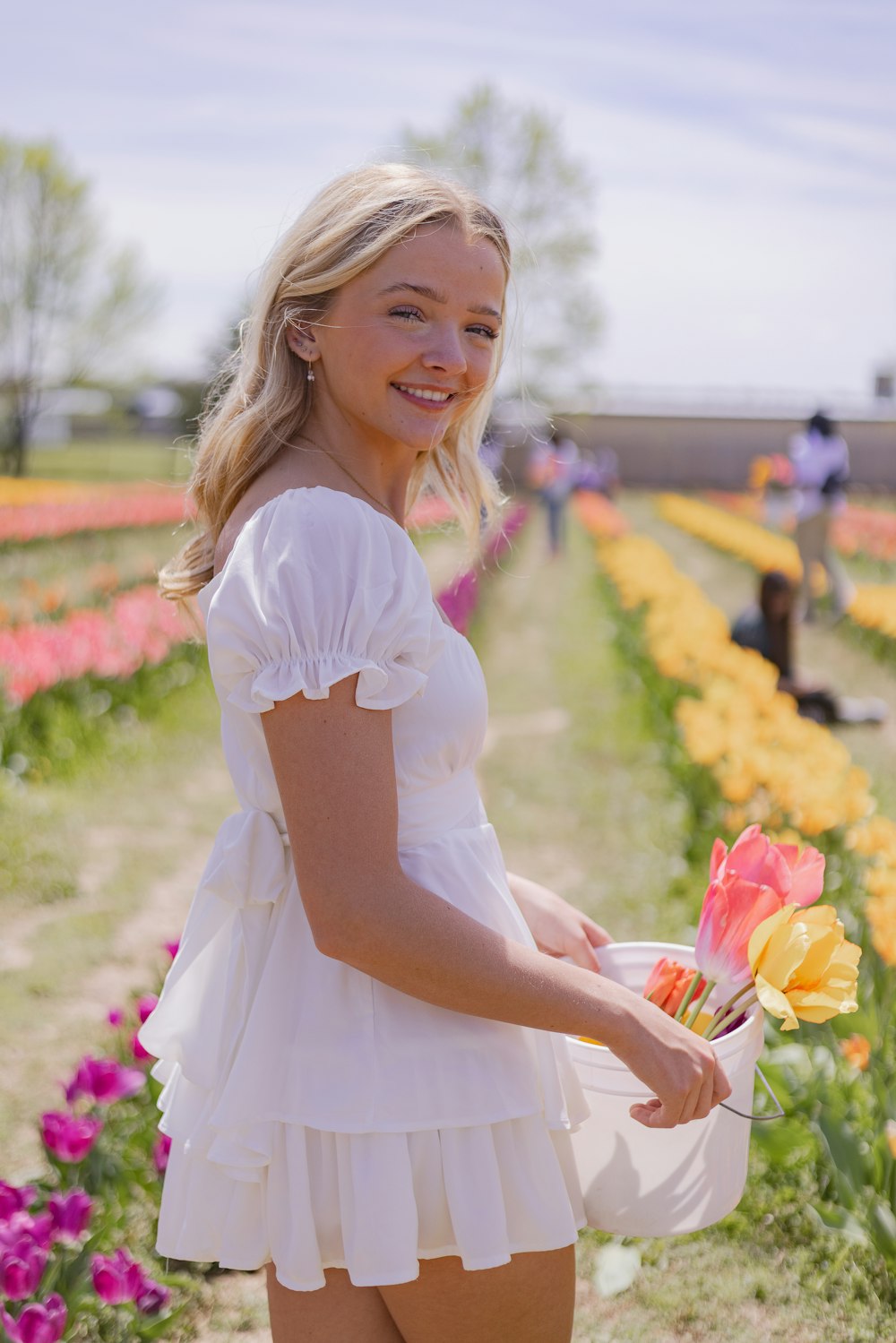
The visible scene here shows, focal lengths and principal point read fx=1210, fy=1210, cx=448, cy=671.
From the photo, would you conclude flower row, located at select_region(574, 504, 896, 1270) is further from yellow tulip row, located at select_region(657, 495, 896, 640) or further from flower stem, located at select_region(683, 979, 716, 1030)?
yellow tulip row, located at select_region(657, 495, 896, 640)

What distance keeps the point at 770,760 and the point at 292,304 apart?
115 inches

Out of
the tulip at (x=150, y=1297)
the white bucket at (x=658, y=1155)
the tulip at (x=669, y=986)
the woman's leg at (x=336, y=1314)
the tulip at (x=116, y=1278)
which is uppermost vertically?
the tulip at (x=669, y=986)

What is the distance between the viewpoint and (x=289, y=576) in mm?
1304

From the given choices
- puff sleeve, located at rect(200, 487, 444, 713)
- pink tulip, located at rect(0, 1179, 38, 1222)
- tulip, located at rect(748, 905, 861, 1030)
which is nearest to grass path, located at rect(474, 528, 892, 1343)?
pink tulip, located at rect(0, 1179, 38, 1222)

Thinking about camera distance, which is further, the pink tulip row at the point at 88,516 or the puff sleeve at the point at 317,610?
the pink tulip row at the point at 88,516

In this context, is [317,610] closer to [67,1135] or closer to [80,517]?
[67,1135]

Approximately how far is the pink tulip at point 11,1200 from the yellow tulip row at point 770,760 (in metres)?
1.78

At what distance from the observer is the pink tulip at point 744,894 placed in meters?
1.45

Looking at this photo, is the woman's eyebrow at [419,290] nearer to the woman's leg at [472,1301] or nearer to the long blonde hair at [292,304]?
the long blonde hair at [292,304]

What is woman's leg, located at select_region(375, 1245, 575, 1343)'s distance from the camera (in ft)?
4.72

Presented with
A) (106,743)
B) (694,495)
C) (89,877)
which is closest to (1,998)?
(89,877)

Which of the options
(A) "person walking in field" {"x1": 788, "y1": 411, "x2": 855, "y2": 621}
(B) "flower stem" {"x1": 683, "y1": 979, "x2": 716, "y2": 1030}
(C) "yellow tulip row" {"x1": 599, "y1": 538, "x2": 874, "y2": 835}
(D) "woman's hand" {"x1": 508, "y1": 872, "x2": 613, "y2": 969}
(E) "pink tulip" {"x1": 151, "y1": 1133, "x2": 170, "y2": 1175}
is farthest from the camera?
(A) "person walking in field" {"x1": 788, "y1": 411, "x2": 855, "y2": 621}

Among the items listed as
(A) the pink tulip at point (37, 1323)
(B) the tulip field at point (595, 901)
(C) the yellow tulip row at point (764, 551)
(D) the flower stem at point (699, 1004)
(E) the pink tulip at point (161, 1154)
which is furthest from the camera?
(C) the yellow tulip row at point (764, 551)

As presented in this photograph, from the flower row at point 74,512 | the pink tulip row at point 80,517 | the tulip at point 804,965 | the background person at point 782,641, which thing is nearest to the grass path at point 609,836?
the background person at point 782,641
